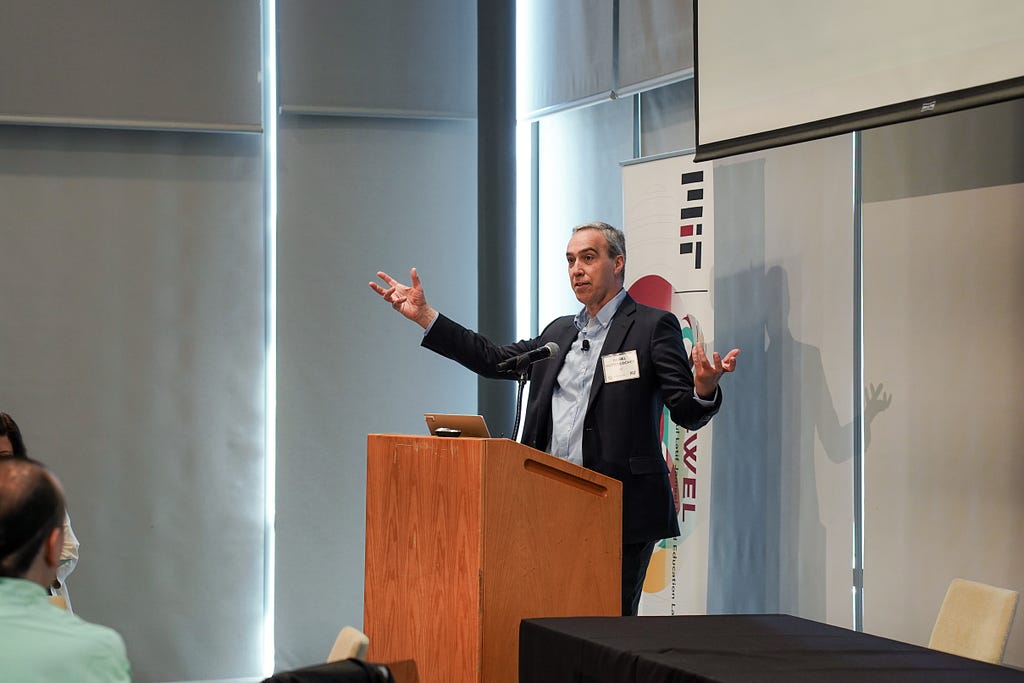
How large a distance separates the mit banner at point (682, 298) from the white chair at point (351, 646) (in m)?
2.41

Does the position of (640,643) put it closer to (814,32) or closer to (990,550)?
(990,550)

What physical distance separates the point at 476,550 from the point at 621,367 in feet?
3.05

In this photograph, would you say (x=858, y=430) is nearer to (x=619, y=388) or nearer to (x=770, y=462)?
(x=770, y=462)

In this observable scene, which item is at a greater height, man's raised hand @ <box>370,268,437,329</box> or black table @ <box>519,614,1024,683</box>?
man's raised hand @ <box>370,268,437,329</box>

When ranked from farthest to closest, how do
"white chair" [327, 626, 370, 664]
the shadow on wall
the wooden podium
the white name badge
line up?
the shadow on wall < the white name badge < the wooden podium < "white chair" [327, 626, 370, 664]

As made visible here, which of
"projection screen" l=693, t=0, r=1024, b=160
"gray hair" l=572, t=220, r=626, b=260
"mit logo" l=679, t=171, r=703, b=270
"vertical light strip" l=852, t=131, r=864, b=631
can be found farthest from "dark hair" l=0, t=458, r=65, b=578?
"mit logo" l=679, t=171, r=703, b=270

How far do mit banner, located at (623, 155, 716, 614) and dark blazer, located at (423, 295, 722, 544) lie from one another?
0.82 m

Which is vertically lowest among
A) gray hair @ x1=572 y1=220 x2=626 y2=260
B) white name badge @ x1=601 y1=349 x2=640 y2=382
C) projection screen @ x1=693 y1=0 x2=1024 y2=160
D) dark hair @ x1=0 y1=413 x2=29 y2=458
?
dark hair @ x1=0 y1=413 x2=29 y2=458

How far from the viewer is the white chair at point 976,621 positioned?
250cm

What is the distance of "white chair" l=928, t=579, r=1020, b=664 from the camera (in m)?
2.50

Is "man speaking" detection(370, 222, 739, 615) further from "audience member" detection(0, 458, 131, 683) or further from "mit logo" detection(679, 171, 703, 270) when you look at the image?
"audience member" detection(0, 458, 131, 683)

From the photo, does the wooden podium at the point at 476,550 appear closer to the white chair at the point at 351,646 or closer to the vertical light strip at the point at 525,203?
the white chair at the point at 351,646

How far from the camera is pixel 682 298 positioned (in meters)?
4.41

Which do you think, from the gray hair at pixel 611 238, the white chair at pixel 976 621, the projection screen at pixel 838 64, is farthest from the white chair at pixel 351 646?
the projection screen at pixel 838 64
